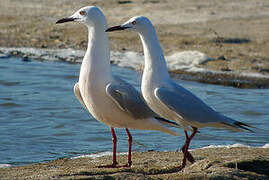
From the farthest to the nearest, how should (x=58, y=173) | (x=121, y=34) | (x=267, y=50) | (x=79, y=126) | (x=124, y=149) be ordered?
(x=121, y=34) → (x=267, y=50) → (x=79, y=126) → (x=124, y=149) → (x=58, y=173)

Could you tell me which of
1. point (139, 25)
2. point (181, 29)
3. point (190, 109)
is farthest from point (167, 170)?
point (181, 29)

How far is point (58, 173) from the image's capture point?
4.94 m

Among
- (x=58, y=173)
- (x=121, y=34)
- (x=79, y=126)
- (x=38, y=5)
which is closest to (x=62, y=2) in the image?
(x=38, y=5)

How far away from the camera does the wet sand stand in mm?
13602

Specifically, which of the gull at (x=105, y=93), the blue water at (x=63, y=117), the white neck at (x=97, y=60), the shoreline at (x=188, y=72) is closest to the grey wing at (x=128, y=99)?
the gull at (x=105, y=93)

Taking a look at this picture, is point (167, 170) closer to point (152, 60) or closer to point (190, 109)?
point (190, 109)

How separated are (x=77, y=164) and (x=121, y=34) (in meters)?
9.80

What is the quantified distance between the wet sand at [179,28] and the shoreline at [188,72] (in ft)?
0.14

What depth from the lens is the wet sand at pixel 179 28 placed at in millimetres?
13602

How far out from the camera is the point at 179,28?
16.0 meters

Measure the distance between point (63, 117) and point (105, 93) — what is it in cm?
439

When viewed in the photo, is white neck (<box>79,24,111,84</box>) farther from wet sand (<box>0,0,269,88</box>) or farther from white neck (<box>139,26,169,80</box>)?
wet sand (<box>0,0,269,88</box>)

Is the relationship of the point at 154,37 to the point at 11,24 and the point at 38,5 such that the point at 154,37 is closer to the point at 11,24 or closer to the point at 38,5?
the point at 11,24

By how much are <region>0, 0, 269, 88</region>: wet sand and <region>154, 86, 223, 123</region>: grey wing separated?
6813mm
